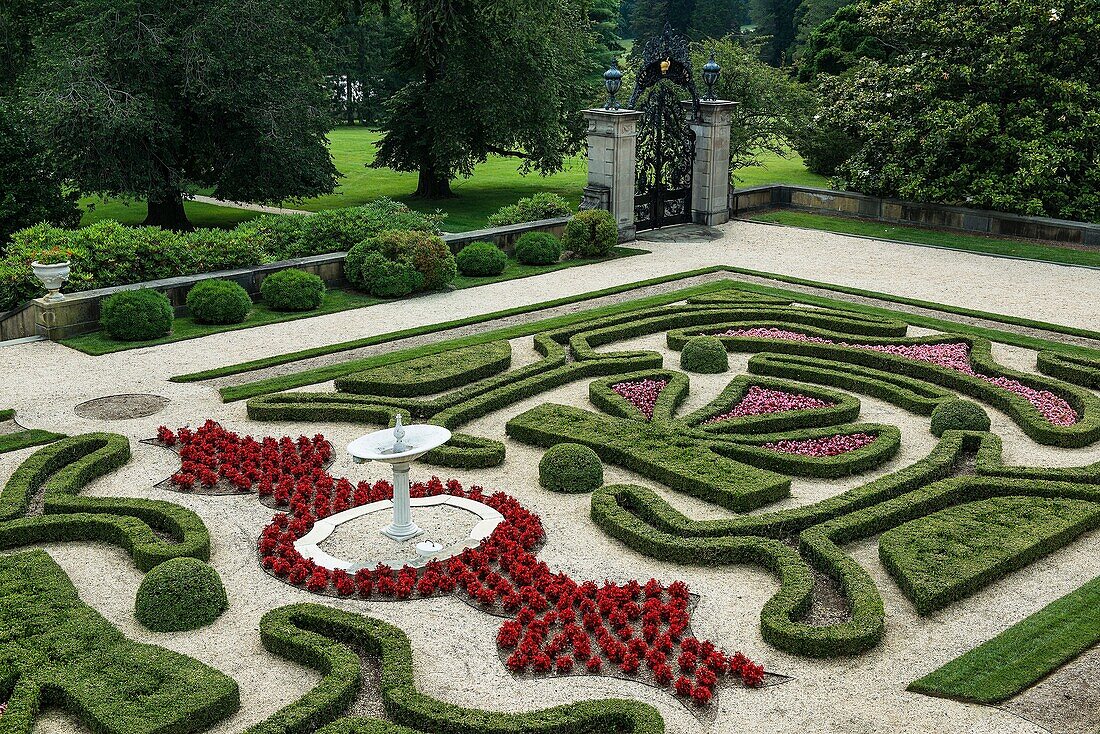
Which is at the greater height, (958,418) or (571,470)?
(958,418)

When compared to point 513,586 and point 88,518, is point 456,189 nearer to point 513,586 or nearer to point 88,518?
point 88,518

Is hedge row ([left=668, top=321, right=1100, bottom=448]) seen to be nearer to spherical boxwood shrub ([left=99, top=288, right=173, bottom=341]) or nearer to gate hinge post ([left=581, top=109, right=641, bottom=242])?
gate hinge post ([left=581, top=109, right=641, bottom=242])

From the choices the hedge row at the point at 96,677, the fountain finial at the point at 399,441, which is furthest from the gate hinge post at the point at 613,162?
the hedge row at the point at 96,677

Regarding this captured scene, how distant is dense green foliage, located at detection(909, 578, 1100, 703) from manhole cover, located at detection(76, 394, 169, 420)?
1211 centimetres

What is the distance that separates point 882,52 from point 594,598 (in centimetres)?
4156

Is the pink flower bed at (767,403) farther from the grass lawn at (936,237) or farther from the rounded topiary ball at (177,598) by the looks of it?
the grass lawn at (936,237)

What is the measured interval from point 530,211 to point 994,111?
13374 millimetres

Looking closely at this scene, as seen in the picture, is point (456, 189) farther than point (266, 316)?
Yes

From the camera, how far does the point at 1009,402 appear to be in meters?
16.8

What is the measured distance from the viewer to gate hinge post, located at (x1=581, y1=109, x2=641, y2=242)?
1136 inches

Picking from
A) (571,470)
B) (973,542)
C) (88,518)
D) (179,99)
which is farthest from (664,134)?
(88,518)

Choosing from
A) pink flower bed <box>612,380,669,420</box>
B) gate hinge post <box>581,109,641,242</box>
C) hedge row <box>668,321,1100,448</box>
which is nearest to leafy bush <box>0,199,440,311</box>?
gate hinge post <box>581,109,641,242</box>

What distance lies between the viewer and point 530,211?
29.2 meters

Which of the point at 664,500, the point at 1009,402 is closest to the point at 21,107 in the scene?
the point at 664,500
